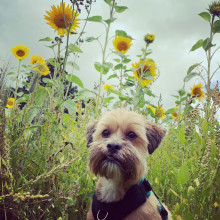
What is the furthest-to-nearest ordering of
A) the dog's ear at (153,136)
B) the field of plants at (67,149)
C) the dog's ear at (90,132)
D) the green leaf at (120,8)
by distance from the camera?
the green leaf at (120,8) → the dog's ear at (90,132) → the dog's ear at (153,136) → the field of plants at (67,149)

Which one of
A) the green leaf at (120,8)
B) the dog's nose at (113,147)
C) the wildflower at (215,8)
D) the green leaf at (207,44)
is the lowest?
the dog's nose at (113,147)

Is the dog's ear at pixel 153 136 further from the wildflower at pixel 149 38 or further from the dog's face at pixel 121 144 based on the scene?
the wildflower at pixel 149 38

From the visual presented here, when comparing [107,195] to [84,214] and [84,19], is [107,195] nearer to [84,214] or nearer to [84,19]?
[84,214]

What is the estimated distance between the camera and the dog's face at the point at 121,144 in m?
2.05

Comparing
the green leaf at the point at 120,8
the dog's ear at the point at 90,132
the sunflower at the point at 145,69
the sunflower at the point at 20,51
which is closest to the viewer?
the dog's ear at the point at 90,132

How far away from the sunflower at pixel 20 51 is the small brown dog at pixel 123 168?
3286mm

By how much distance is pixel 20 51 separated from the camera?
195 inches

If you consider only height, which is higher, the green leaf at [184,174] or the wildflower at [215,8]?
the wildflower at [215,8]

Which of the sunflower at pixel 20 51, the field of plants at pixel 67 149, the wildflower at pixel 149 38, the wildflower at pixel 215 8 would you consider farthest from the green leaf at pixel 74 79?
the sunflower at pixel 20 51

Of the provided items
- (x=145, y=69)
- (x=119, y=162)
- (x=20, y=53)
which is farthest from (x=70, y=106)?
(x=20, y=53)

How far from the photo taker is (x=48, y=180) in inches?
84.5

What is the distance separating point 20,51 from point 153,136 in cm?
392

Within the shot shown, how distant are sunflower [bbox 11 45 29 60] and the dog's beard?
11.9 feet

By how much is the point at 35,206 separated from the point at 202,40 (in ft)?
9.31
